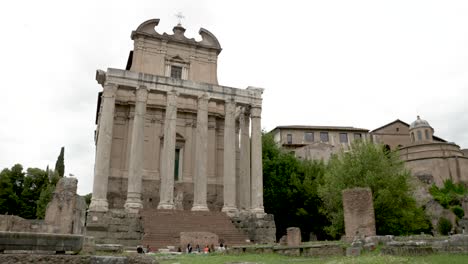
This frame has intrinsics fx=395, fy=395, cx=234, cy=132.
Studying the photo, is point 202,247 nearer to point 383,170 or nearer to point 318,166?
point 383,170

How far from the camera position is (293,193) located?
1367 inches

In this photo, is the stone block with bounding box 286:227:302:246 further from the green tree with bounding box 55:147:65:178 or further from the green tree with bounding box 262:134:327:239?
the green tree with bounding box 55:147:65:178

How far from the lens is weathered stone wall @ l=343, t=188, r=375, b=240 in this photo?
609 inches

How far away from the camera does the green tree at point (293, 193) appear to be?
3447cm

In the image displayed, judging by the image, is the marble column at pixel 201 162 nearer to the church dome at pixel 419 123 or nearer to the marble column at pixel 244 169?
the marble column at pixel 244 169

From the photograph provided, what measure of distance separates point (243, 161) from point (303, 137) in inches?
1210

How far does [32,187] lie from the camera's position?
50312mm

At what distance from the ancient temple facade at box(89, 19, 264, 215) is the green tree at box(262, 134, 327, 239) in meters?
4.99

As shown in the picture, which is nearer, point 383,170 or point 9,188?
point 383,170

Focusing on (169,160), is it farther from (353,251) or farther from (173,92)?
(353,251)

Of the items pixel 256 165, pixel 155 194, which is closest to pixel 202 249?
pixel 256 165

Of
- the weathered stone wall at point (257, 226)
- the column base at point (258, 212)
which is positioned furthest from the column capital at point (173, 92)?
the column base at point (258, 212)

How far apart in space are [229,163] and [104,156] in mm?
8638

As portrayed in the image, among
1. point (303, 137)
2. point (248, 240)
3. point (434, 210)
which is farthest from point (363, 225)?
point (303, 137)
